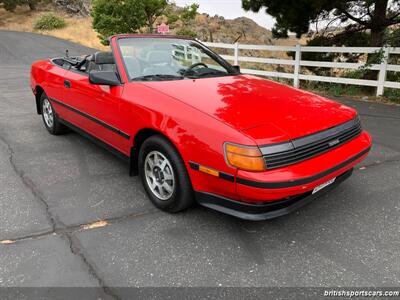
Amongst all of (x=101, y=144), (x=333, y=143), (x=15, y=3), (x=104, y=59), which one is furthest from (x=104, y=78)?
(x=15, y=3)

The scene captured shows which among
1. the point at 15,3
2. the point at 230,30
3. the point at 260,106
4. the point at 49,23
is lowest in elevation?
the point at 260,106

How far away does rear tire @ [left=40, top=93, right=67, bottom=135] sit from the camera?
5453mm

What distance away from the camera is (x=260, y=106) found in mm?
3209

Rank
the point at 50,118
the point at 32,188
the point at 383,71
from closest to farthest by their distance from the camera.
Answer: the point at 32,188 → the point at 50,118 → the point at 383,71

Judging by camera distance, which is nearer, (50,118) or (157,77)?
(157,77)

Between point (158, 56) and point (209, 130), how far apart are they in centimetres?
168

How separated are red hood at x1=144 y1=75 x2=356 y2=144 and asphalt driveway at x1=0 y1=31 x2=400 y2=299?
876 mm

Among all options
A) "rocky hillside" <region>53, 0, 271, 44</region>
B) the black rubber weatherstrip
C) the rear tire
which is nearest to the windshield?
the black rubber weatherstrip

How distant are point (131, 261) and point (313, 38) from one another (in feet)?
34.0

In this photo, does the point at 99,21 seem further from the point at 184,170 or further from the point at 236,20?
the point at 236,20

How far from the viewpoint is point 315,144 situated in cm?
288

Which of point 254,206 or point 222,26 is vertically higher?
point 222,26

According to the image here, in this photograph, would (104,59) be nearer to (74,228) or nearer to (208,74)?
(208,74)

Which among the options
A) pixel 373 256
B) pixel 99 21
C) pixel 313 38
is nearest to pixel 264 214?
pixel 373 256
